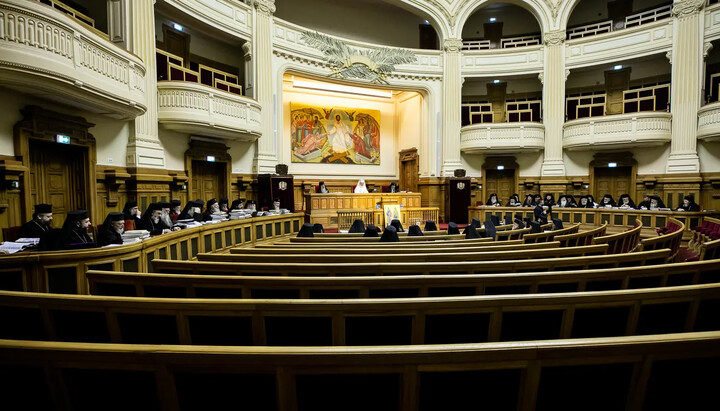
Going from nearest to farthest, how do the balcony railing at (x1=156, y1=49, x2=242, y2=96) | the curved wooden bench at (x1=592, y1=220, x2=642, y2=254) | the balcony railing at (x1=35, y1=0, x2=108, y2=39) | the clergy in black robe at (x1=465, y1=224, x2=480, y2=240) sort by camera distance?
the curved wooden bench at (x1=592, y1=220, x2=642, y2=254), the clergy in black robe at (x1=465, y1=224, x2=480, y2=240), the balcony railing at (x1=35, y1=0, x2=108, y2=39), the balcony railing at (x1=156, y1=49, x2=242, y2=96)

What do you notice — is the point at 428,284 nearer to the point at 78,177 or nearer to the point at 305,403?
the point at 305,403

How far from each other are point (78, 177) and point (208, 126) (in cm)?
347

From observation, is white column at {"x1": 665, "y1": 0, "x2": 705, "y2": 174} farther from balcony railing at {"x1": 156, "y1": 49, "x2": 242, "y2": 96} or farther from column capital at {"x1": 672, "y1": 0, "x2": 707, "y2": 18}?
balcony railing at {"x1": 156, "y1": 49, "x2": 242, "y2": 96}

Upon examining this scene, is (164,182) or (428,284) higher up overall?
(164,182)

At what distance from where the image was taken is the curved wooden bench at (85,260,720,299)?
88.5 inches

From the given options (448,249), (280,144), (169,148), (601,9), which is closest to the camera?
(448,249)

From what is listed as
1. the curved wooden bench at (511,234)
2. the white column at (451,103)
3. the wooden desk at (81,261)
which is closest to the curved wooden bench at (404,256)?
the wooden desk at (81,261)

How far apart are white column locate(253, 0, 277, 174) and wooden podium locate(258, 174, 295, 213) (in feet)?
1.44

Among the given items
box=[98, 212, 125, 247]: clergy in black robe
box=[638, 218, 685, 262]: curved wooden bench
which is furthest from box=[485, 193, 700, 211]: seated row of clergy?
box=[98, 212, 125, 247]: clergy in black robe

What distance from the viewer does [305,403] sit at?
1.25 m

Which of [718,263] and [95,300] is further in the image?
[718,263]

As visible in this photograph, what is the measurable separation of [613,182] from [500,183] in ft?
14.8

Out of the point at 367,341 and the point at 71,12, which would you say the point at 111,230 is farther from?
the point at 71,12

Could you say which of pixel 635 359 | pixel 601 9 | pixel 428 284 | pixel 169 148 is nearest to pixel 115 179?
pixel 169 148
